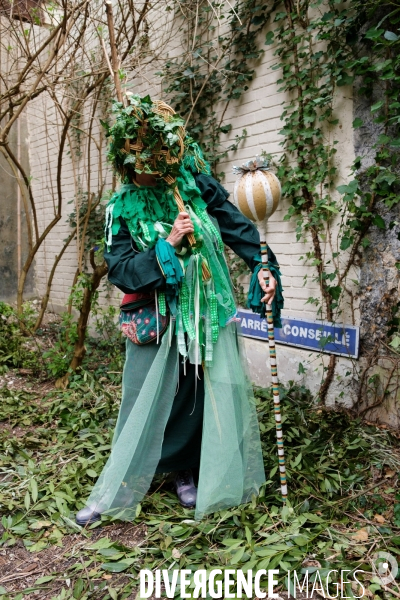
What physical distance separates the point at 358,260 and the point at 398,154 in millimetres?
635

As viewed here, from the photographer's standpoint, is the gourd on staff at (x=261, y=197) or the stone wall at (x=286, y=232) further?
the stone wall at (x=286, y=232)

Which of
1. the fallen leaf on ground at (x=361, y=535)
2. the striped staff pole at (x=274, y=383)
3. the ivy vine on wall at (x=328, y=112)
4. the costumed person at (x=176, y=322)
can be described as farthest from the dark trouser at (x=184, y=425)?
the ivy vine on wall at (x=328, y=112)

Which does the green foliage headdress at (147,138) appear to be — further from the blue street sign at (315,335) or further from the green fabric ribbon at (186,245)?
the blue street sign at (315,335)

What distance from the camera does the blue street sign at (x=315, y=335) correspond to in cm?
304

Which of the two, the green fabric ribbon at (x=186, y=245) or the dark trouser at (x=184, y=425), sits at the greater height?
the green fabric ribbon at (x=186, y=245)

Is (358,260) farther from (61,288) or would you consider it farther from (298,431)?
(61,288)

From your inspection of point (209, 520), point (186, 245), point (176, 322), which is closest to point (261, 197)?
point (186, 245)

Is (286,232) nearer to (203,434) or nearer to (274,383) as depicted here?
(274,383)

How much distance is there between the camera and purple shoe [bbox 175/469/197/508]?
7.41 ft

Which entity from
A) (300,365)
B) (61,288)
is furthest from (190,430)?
(61,288)

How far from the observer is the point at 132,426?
2.15 metres
